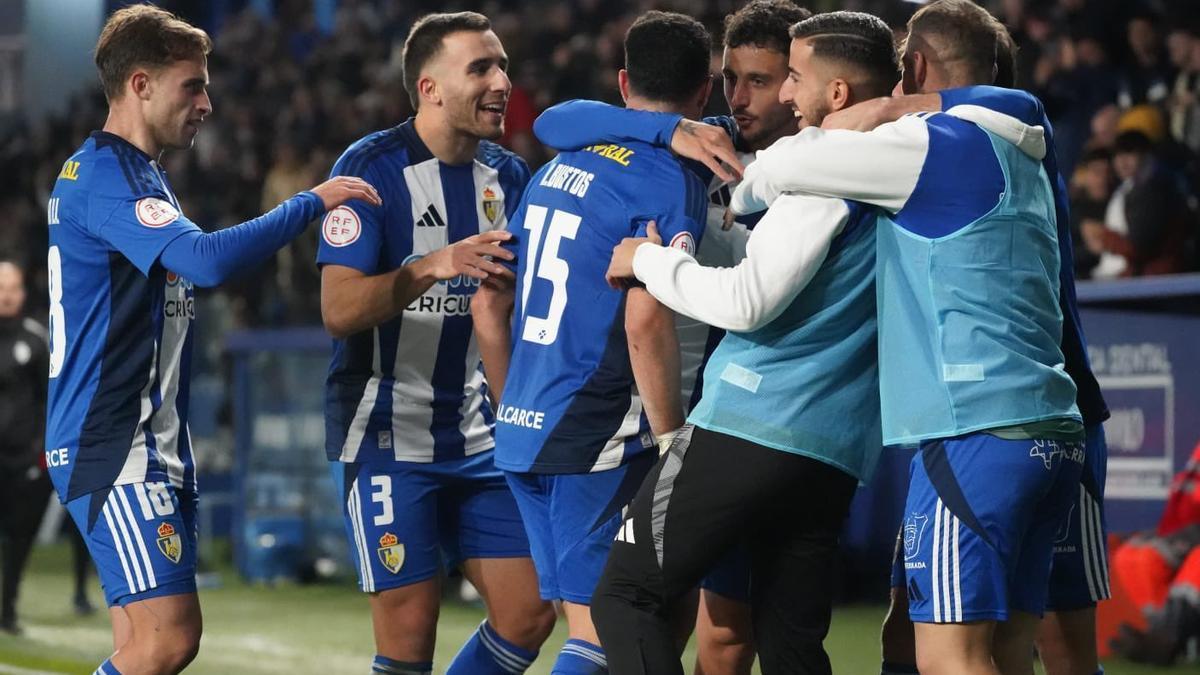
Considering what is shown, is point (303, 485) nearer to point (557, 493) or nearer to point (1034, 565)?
point (557, 493)

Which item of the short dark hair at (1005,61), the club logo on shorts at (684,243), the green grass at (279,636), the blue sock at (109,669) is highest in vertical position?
the short dark hair at (1005,61)

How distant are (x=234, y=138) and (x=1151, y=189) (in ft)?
43.8

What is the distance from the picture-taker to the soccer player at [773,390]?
3781 millimetres

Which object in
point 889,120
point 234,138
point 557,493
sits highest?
point 889,120

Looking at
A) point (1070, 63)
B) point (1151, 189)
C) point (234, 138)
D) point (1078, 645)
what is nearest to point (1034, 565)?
point (1078, 645)

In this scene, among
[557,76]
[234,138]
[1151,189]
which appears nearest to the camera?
[1151,189]

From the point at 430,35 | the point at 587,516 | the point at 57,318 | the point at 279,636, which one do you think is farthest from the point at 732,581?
the point at 279,636

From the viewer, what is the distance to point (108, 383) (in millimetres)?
4680

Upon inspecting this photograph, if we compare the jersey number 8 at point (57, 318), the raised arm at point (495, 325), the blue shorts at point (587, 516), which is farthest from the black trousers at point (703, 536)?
the jersey number 8 at point (57, 318)

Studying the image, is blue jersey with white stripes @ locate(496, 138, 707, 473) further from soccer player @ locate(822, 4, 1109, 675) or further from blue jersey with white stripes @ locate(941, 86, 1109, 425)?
blue jersey with white stripes @ locate(941, 86, 1109, 425)

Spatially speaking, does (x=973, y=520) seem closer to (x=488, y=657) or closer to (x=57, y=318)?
(x=488, y=657)

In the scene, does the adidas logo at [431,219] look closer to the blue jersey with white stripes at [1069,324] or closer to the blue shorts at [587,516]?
the blue shorts at [587,516]

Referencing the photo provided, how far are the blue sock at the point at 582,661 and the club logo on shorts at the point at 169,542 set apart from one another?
122cm

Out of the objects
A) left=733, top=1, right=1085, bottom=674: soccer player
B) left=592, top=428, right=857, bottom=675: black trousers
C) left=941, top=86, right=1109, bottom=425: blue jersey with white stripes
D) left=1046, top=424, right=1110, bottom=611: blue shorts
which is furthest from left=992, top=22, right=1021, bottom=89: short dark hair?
left=592, top=428, right=857, bottom=675: black trousers
